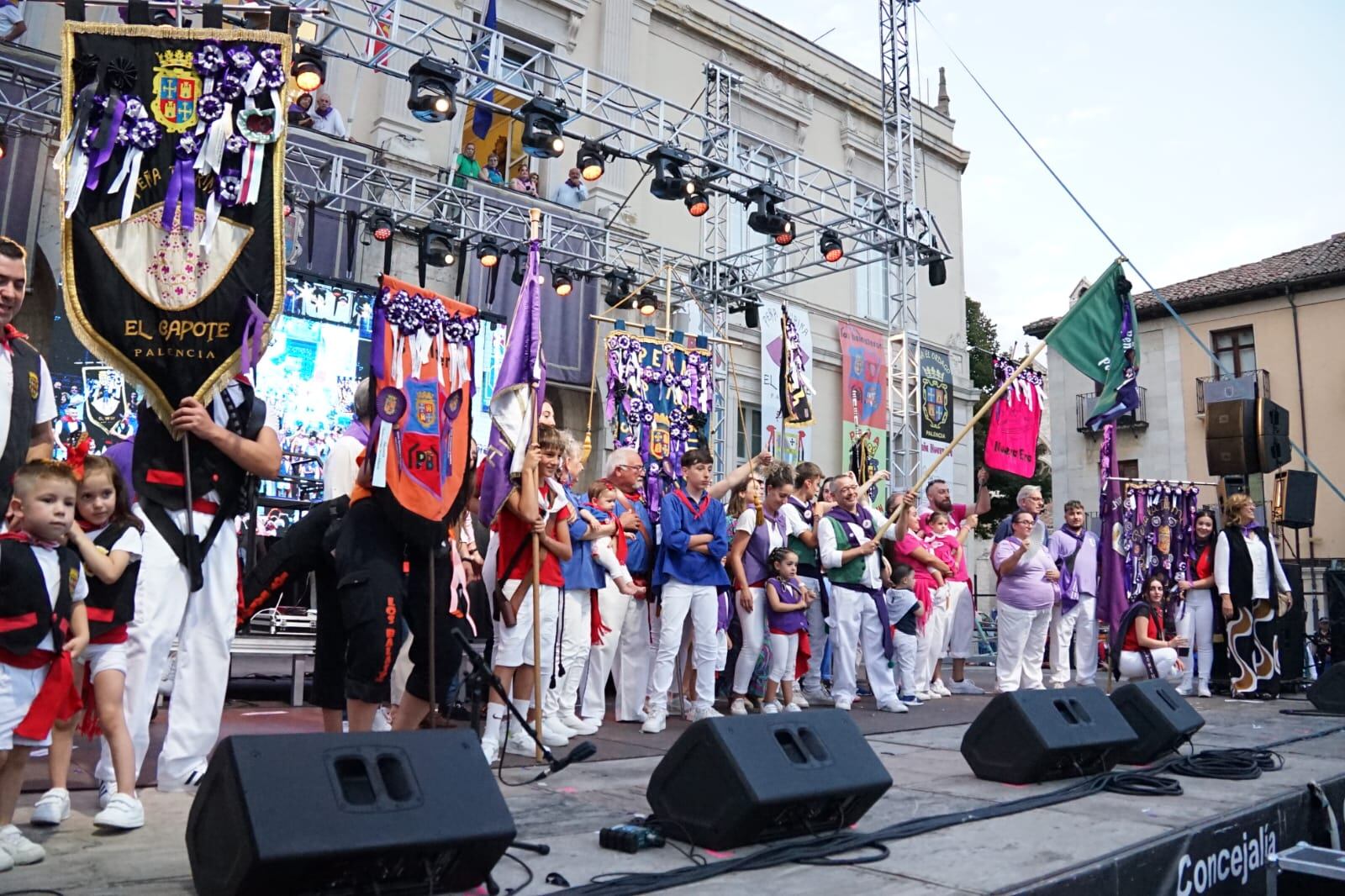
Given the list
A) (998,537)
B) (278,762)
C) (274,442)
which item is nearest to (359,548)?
(274,442)

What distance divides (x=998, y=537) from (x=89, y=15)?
37.9ft

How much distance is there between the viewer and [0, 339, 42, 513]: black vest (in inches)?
128

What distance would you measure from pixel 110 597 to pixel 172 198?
1.47m

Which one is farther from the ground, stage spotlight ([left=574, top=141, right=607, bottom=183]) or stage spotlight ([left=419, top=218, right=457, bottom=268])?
stage spotlight ([left=574, top=141, right=607, bottom=183])

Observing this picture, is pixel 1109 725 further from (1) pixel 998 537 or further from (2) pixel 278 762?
(1) pixel 998 537

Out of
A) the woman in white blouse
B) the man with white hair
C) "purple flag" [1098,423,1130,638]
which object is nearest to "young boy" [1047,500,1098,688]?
"purple flag" [1098,423,1130,638]

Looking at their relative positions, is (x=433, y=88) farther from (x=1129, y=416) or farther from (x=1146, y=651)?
(x=1129, y=416)

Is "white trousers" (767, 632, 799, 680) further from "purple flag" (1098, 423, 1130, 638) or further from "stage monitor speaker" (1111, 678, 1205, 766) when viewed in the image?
"purple flag" (1098, 423, 1130, 638)

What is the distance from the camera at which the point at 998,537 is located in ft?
30.4

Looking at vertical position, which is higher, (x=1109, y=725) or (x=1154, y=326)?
(x=1154, y=326)

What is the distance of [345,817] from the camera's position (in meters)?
2.36

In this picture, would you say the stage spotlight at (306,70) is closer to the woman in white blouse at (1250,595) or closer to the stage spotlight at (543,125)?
the stage spotlight at (543,125)

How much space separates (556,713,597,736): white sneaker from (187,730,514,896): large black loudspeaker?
333 centimetres

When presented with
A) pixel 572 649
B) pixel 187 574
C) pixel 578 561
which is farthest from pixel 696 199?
pixel 187 574
